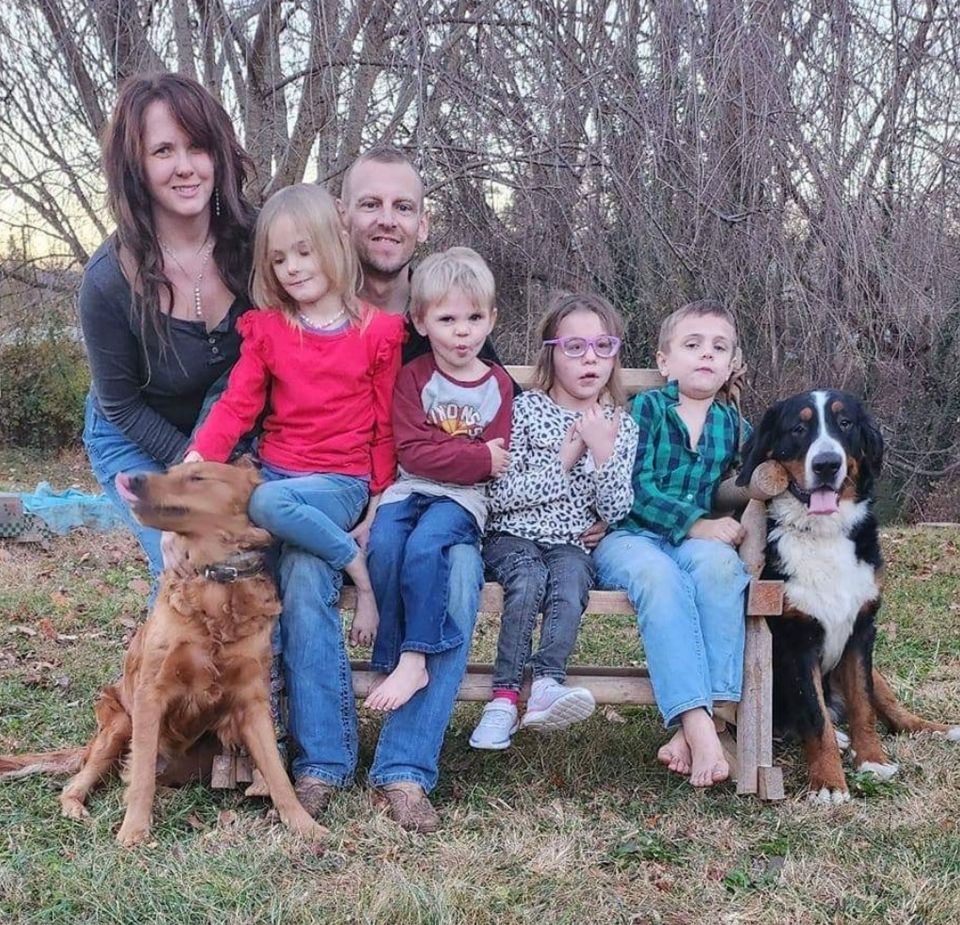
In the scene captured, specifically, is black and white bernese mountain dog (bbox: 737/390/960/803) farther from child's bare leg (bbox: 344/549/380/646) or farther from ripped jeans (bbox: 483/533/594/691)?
child's bare leg (bbox: 344/549/380/646)

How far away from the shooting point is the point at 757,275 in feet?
17.2

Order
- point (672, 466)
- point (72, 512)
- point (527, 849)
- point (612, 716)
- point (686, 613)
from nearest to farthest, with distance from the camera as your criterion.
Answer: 1. point (527, 849)
2. point (686, 613)
3. point (672, 466)
4. point (612, 716)
5. point (72, 512)

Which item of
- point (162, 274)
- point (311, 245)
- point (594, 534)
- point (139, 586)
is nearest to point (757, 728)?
point (594, 534)

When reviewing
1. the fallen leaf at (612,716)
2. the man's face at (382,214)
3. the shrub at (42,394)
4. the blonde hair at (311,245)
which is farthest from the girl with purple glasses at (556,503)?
the shrub at (42,394)

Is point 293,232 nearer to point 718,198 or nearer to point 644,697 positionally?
point 644,697

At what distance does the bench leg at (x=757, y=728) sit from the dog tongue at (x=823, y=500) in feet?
1.26

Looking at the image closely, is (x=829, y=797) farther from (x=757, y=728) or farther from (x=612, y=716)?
(x=612, y=716)

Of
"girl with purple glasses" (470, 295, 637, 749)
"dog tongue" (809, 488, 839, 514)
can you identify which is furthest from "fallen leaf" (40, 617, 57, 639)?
"dog tongue" (809, 488, 839, 514)

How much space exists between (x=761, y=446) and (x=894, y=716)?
113cm

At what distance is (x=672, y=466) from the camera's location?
3.48 metres

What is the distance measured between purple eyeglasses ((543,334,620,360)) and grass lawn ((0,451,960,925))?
1.30m

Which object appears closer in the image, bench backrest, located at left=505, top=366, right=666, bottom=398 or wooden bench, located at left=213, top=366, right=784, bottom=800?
wooden bench, located at left=213, top=366, right=784, bottom=800

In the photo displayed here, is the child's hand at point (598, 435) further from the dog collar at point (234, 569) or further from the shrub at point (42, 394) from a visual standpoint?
the shrub at point (42, 394)

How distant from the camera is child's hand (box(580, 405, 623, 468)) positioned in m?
3.28
